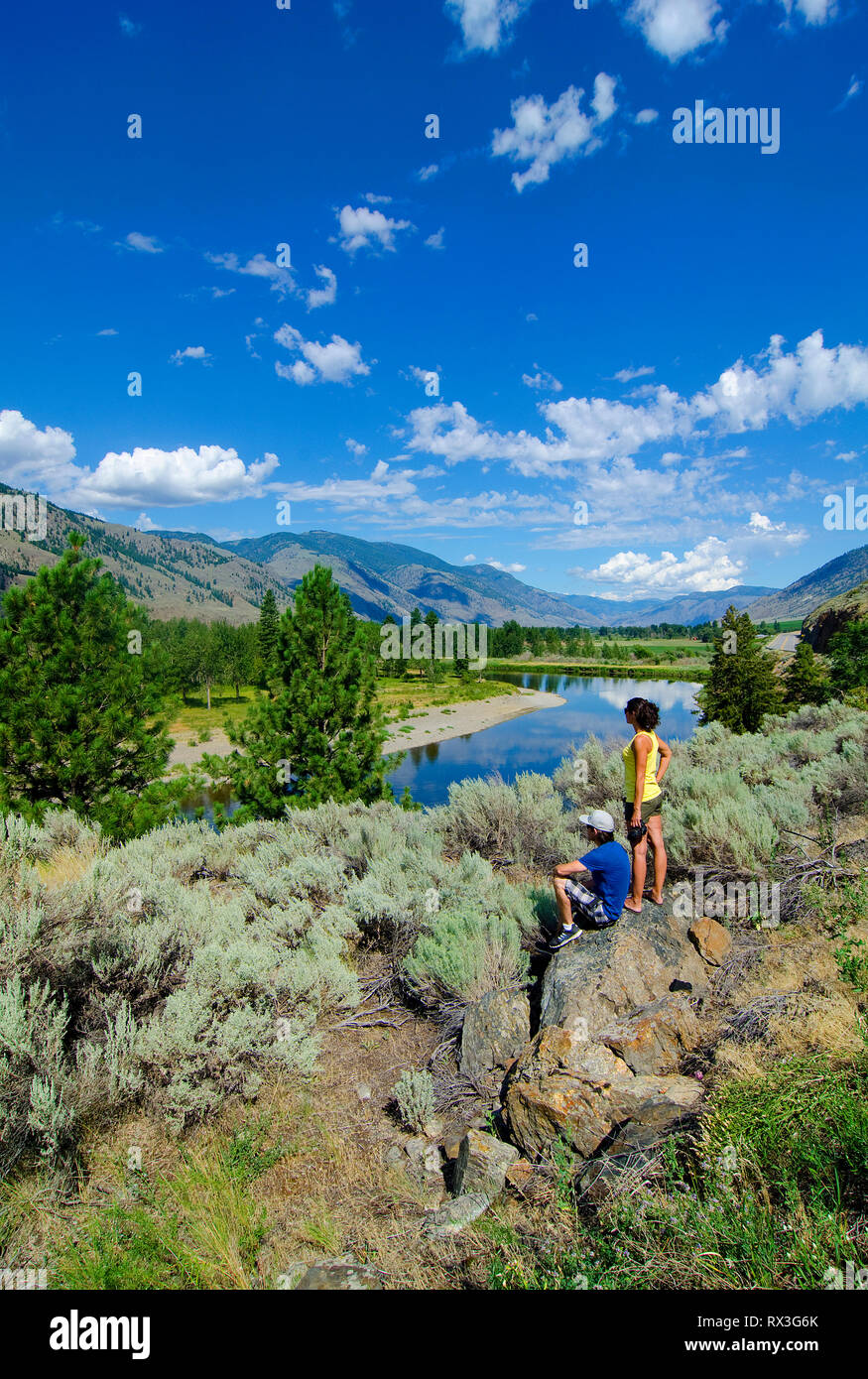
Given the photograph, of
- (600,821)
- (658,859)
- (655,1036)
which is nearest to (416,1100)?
(655,1036)

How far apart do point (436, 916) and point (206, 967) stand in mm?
2355

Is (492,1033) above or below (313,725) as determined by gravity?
below

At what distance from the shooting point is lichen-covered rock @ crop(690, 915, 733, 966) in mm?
5480

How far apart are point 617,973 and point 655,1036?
0.60 meters

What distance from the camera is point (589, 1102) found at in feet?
12.3

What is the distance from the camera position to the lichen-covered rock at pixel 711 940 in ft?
18.0

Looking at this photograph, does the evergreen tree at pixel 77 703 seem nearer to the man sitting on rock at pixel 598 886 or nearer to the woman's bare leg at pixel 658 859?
the man sitting on rock at pixel 598 886

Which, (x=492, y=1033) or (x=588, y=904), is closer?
(x=492, y=1033)

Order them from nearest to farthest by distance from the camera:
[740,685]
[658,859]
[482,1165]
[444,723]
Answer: [482,1165]
[658,859]
[740,685]
[444,723]

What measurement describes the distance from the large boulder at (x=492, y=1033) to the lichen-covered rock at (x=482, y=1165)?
2.94 ft

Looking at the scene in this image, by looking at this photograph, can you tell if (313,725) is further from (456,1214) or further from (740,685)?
(740,685)

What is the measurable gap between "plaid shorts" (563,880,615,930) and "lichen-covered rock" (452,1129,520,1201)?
6.98 ft

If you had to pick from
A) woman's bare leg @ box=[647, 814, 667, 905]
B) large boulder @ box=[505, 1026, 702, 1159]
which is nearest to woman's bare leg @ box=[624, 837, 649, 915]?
woman's bare leg @ box=[647, 814, 667, 905]

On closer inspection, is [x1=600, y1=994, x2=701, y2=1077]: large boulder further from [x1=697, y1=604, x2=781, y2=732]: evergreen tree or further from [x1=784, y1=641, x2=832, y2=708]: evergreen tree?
[x1=784, y1=641, x2=832, y2=708]: evergreen tree
